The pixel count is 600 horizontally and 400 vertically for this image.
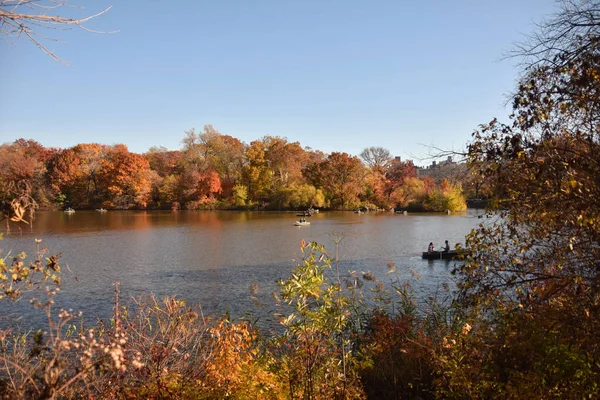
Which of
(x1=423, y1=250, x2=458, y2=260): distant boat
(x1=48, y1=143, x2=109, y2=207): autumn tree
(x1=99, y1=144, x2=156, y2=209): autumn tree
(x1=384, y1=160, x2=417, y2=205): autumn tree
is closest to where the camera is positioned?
(x1=423, y1=250, x2=458, y2=260): distant boat

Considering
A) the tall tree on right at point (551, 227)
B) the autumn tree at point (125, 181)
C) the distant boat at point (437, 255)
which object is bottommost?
the distant boat at point (437, 255)

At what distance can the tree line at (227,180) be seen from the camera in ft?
218

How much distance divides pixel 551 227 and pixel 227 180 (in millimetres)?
71542

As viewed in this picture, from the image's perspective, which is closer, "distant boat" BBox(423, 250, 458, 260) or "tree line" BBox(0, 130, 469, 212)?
"distant boat" BBox(423, 250, 458, 260)

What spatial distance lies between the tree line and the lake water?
1232 inches

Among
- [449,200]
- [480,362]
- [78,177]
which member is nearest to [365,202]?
[449,200]

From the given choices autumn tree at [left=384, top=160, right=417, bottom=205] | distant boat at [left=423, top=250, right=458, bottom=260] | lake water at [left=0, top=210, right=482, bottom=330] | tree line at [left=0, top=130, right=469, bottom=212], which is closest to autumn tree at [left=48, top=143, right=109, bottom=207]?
tree line at [left=0, top=130, right=469, bottom=212]

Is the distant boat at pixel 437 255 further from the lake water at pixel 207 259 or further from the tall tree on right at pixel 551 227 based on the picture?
the tall tree on right at pixel 551 227

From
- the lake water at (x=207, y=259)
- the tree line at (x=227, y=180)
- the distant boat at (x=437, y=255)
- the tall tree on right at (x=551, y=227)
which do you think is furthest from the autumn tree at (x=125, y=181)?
the tall tree on right at (x=551, y=227)

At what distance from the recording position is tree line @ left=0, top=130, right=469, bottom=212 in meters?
66.4

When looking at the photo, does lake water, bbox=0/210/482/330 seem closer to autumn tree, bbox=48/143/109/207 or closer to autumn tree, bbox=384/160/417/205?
autumn tree, bbox=48/143/109/207

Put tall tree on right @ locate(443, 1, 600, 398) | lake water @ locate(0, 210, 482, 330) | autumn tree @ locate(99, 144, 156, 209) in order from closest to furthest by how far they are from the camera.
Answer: tall tree on right @ locate(443, 1, 600, 398) < lake water @ locate(0, 210, 482, 330) < autumn tree @ locate(99, 144, 156, 209)

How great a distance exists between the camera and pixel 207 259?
21922mm

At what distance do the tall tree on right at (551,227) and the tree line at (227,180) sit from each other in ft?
197
